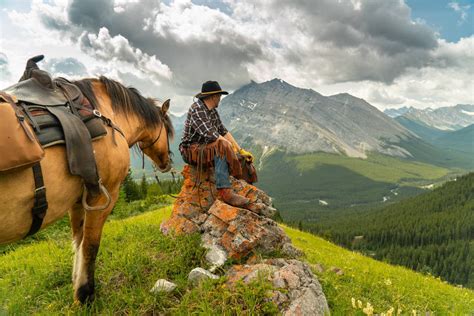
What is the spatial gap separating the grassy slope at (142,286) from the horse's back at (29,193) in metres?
2.22

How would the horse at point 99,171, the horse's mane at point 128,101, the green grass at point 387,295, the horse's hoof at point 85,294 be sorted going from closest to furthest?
the horse at point 99,171
the horse's mane at point 128,101
the horse's hoof at point 85,294
the green grass at point 387,295

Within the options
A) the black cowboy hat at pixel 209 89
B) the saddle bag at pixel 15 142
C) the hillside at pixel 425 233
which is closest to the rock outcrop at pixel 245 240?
the black cowboy hat at pixel 209 89

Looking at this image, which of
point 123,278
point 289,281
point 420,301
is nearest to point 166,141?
point 123,278

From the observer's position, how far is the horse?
10.9ft

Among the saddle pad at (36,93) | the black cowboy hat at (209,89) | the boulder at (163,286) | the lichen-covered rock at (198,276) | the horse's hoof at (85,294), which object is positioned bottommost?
the horse's hoof at (85,294)

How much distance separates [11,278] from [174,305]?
4089mm

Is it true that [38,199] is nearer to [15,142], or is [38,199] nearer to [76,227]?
[15,142]

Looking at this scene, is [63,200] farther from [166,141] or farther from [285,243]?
[285,243]

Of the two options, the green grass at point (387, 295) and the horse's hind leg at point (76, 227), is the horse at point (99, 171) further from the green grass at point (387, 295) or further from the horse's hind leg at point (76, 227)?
the green grass at point (387, 295)

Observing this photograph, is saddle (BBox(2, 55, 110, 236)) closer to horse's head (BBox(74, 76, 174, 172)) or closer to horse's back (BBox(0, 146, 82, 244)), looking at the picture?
horse's back (BBox(0, 146, 82, 244))

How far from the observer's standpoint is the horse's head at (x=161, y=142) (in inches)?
253

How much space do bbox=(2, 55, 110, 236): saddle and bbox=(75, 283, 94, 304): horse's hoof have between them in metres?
2.01

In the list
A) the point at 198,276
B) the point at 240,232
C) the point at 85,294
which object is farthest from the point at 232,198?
the point at 85,294

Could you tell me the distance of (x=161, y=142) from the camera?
665 cm
